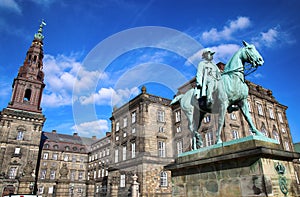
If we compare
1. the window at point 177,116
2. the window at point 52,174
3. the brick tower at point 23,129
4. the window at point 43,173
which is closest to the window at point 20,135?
the brick tower at point 23,129

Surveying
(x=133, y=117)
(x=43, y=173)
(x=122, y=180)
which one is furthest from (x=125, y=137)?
(x=43, y=173)

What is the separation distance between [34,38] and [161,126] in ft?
155

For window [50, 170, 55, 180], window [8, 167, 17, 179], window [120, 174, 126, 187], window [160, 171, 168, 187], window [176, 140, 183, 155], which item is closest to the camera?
window [160, 171, 168, 187]

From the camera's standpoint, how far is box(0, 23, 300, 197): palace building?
2814 cm

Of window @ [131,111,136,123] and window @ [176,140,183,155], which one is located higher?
window @ [131,111,136,123]

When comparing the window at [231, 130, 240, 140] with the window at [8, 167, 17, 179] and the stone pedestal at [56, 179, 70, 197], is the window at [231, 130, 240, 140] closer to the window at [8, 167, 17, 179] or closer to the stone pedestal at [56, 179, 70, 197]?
the stone pedestal at [56, 179, 70, 197]

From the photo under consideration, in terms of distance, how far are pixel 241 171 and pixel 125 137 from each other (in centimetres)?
3017

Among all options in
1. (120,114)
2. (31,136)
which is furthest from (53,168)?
(120,114)

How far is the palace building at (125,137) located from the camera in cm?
2814

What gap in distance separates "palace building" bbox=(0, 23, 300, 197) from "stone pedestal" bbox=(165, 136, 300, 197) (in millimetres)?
6672

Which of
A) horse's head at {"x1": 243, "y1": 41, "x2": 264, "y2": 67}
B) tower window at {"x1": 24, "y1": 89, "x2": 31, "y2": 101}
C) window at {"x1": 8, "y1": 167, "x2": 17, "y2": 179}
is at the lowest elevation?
window at {"x1": 8, "y1": 167, "x2": 17, "y2": 179}

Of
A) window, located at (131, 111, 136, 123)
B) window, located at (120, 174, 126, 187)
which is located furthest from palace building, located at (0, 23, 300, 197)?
window, located at (131, 111, 136, 123)

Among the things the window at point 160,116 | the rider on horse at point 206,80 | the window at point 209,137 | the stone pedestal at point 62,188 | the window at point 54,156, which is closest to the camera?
the rider on horse at point 206,80

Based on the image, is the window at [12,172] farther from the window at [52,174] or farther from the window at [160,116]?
the window at [160,116]
